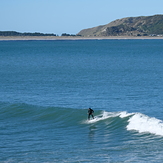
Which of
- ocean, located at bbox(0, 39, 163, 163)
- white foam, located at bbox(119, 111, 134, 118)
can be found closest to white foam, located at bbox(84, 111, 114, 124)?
ocean, located at bbox(0, 39, 163, 163)

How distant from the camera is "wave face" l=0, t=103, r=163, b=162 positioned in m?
26.0

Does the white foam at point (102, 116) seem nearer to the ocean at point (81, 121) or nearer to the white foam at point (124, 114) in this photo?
the ocean at point (81, 121)

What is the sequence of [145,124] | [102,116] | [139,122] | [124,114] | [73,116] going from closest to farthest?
[145,124] < [139,122] < [124,114] < [102,116] < [73,116]

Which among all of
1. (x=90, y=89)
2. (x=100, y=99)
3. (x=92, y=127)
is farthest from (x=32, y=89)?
(x=92, y=127)

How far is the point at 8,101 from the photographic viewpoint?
46156 mm

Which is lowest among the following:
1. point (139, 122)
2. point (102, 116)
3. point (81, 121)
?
point (81, 121)

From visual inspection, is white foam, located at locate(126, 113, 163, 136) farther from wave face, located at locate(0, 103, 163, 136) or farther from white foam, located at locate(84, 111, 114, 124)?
white foam, located at locate(84, 111, 114, 124)

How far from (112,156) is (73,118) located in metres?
13.4

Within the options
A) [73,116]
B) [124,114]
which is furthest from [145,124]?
[73,116]

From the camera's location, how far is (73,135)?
31828mm

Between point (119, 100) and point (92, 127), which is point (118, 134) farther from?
point (119, 100)

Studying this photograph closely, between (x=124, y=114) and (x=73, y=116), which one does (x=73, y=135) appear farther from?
(x=124, y=114)

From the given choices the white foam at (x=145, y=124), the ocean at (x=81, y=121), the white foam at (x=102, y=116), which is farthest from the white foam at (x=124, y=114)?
the white foam at (x=145, y=124)

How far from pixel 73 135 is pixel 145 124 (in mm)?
5948
